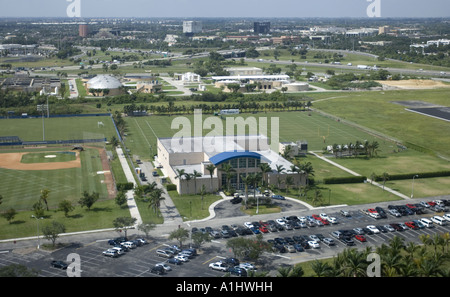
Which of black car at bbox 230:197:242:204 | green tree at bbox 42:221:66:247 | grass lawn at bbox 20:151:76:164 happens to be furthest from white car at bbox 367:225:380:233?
grass lawn at bbox 20:151:76:164

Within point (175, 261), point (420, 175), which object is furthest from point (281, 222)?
point (420, 175)

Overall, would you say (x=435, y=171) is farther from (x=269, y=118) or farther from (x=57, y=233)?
(x=57, y=233)

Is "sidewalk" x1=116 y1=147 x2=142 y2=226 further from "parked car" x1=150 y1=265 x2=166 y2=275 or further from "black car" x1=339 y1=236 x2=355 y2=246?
"black car" x1=339 y1=236 x2=355 y2=246

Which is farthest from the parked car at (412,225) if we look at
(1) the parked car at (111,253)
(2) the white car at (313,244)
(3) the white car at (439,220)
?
(1) the parked car at (111,253)

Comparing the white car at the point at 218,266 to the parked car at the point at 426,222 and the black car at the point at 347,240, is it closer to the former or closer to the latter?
the black car at the point at 347,240

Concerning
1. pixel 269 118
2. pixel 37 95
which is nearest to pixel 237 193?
pixel 269 118

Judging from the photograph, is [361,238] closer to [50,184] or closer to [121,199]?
[121,199]
